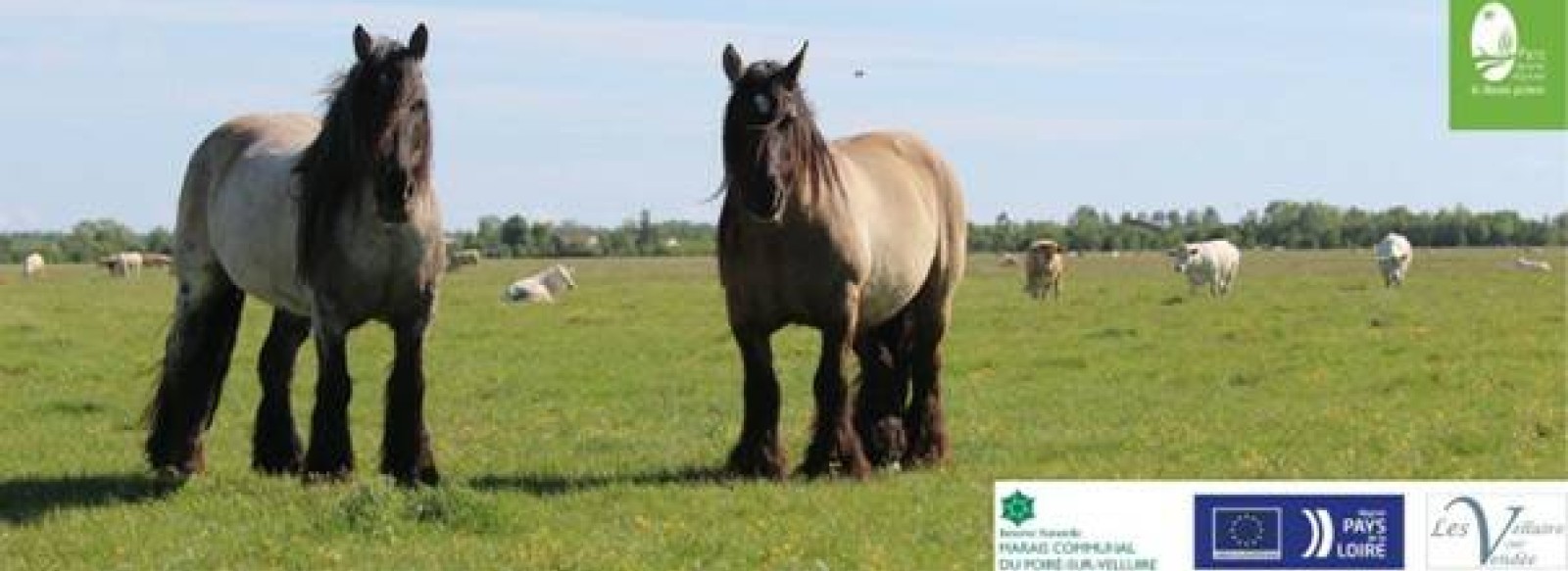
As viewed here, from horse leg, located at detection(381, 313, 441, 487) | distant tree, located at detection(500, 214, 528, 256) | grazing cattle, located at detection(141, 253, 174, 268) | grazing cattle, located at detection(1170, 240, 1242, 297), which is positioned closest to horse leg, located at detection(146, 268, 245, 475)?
horse leg, located at detection(381, 313, 441, 487)

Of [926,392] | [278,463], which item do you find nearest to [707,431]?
[926,392]

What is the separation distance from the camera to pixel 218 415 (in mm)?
15648

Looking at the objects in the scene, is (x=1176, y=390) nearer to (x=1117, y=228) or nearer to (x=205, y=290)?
(x=205, y=290)

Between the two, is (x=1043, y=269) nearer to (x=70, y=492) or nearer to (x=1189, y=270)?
(x=1189, y=270)

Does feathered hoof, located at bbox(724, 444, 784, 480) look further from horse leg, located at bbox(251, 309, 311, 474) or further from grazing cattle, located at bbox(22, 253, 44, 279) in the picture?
grazing cattle, located at bbox(22, 253, 44, 279)

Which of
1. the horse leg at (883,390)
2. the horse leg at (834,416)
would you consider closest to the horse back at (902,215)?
the horse leg at (883,390)

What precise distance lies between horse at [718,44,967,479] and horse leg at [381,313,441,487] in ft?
6.02

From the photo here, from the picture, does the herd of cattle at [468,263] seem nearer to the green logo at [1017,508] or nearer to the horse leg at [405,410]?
the horse leg at [405,410]

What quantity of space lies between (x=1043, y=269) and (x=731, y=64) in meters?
29.1

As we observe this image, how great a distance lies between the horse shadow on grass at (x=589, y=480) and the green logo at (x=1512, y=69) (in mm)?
5979

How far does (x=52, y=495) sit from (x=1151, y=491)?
636 centimetres

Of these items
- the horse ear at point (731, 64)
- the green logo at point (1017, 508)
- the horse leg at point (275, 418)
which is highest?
the horse ear at point (731, 64)

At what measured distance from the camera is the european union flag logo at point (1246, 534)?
8.62 m

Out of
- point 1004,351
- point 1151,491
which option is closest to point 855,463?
point 1151,491
